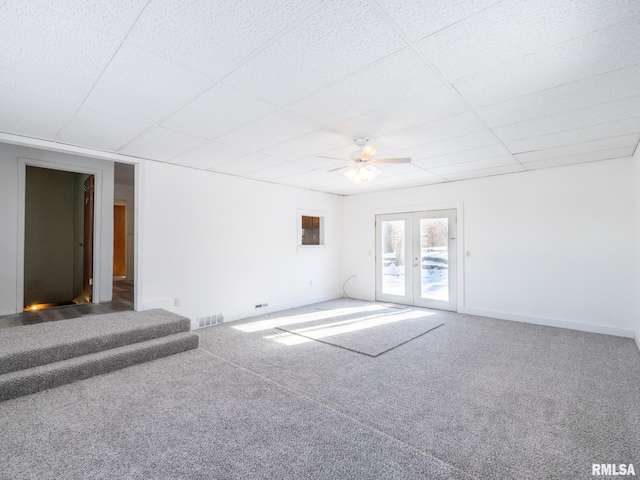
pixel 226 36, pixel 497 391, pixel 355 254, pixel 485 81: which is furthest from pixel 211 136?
pixel 355 254

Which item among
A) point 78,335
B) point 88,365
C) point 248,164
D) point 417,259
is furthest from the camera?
point 417,259

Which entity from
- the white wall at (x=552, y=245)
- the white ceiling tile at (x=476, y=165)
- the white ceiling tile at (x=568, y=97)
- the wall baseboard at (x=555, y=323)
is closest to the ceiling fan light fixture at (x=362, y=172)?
the white ceiling tile at (x=568, y=97)

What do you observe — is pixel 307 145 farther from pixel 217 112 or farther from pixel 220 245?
pixel 220 245

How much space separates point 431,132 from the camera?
11.1 feet

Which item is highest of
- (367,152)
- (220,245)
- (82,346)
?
(367,152)

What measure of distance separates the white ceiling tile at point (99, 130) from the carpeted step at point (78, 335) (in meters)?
2.16

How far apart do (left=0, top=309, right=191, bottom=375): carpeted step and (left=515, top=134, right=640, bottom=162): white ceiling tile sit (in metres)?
5.13

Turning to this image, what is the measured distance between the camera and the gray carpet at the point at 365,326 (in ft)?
13.5

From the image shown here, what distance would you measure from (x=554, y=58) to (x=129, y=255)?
361 inches

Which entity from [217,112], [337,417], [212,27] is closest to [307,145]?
[217,112]

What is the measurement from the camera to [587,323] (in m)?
4.68

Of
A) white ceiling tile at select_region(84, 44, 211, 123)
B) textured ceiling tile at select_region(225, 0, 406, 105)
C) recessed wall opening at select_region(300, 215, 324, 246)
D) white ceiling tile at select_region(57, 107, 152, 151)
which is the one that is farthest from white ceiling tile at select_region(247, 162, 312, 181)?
textured ceiling tile at select_region(225, 0, 406, 105)

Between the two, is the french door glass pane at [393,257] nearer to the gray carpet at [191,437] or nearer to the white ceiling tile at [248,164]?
the white ceiling tile at [248,164]

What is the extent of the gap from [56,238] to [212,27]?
6.39m
